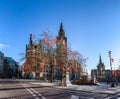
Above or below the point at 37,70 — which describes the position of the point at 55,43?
above

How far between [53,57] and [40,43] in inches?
231

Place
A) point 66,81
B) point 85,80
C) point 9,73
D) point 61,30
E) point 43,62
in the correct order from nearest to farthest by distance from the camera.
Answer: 1. point 66,81
2. point 85,80
3. point 43,62
4. point 61,30
5. point 9,73

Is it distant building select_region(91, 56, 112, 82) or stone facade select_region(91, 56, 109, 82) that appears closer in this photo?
distant building select_region(91, 56, 112, 82)

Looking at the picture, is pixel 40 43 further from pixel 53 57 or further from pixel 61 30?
pixel 61 30

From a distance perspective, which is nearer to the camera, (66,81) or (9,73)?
(66,81)

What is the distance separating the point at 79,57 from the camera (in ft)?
181

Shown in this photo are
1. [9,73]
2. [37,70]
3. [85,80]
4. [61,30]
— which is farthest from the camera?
[9,73]

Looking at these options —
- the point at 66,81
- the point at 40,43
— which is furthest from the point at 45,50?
the point at 66,81

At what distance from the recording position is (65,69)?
39.4 metres

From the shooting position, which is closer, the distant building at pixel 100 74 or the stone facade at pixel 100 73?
the distant building at pixel 100 74

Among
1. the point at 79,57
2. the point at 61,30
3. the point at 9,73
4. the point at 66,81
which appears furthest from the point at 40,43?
the point at 9,73

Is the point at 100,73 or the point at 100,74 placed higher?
the point at 100,73

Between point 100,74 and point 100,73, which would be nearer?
point 100,74

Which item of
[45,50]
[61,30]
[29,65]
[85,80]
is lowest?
[85,80]
